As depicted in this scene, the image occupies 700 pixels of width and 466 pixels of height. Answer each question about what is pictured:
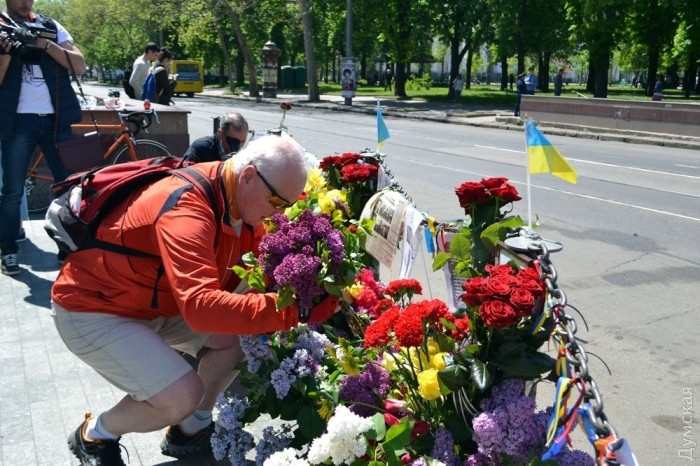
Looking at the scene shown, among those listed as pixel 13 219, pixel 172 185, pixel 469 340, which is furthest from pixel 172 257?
pixel 13 219

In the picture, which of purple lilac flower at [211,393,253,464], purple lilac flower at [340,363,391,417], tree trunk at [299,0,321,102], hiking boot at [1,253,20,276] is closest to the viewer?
purple lilac flower at [340,363,391,417]

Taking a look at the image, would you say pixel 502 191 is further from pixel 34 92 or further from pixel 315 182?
pixel 34 92

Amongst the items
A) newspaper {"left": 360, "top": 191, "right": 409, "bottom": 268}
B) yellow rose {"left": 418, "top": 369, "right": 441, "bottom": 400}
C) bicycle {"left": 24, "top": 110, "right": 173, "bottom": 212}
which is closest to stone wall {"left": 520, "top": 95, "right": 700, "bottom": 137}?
bicycle {"left": 24, "top": 110, "right": 173, "bottom": 212}

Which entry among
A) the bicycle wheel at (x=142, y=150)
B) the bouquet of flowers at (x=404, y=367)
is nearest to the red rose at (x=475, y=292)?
the bouquet of flowers at (x=404, y=367)

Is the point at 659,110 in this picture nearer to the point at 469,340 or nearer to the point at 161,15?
the point at 469,340

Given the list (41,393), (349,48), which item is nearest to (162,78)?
(41,393)

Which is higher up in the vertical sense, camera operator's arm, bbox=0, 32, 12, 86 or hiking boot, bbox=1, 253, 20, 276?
camera operator's arm, bbox=0, 32, 12, 86

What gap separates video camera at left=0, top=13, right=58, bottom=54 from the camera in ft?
17.0

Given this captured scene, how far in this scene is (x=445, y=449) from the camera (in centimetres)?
224

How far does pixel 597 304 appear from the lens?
18.6ft

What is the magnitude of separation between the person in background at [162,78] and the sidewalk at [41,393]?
6916 mm

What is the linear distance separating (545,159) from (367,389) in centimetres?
115

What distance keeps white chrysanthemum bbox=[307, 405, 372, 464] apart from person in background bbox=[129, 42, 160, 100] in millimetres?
10465

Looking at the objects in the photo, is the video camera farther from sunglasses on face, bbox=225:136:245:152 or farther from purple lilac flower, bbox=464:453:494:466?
purple lilac flower, bbox=464:453:494:466
